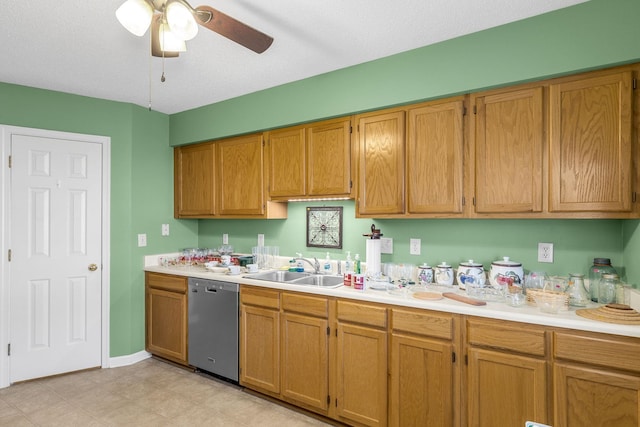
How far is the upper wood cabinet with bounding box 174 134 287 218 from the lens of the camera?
11.1 ft

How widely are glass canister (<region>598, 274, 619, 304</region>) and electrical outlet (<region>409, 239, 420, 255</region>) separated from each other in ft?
3.67

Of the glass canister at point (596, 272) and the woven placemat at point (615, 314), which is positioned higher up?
the glass canister at point (596, 272)

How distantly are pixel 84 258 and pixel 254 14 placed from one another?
110 inches

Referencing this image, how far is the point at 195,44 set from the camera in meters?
2.39

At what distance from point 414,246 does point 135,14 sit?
2260 millimetres

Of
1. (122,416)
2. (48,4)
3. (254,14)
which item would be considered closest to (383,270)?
(254,14)

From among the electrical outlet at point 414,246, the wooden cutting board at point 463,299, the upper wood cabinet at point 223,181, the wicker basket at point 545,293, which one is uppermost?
the upper wood cabinet at point 223,181

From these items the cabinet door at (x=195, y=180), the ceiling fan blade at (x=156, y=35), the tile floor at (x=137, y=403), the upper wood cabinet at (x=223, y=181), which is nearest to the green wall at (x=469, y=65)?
the upper wood cabinet at (x=223, y=181)

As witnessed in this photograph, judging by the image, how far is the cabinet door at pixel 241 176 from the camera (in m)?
3.36

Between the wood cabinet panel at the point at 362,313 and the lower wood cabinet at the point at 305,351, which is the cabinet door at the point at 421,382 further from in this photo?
the lower wood cabinet at the point at 305,351

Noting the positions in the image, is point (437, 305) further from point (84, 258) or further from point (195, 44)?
point (84, 258)

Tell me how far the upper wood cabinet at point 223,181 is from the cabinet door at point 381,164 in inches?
40.6

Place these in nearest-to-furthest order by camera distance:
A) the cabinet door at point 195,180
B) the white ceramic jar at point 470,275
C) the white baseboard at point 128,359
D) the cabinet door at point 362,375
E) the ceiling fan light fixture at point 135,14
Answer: the ceiling fan light fixture at point 135,14, the cabinet door at point 362,375, the white ceramic jar at point 470,275, the white baseboard at point 128,359, the cabinet door at point 195,180

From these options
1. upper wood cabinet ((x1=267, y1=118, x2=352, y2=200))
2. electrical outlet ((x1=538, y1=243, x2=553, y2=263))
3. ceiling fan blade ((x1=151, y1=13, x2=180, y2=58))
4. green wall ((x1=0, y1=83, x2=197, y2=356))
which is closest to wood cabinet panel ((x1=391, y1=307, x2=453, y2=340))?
electrical outlet ((x1=538, y1=243, x2=553, y2=263))
